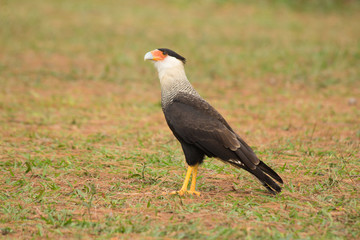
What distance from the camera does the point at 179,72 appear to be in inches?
206

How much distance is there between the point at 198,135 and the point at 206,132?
0.08m

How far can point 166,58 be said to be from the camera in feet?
17.3

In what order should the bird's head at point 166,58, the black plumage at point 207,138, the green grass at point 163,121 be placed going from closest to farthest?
1. the green grass at point 163,121
2. the black plumage at point 207,138
3. the bird's head at point 166,58

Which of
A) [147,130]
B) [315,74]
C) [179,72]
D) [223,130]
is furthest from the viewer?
[315,74]

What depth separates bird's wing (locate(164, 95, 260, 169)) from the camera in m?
4.70

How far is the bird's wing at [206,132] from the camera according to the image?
470 centimetres

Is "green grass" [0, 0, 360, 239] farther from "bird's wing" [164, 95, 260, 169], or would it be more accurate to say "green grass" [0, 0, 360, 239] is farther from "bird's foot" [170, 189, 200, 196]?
"bird's wing" [164, 95, 260, 169]

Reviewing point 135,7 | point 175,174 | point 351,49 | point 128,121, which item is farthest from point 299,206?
point 135,7

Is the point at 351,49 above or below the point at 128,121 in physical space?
above

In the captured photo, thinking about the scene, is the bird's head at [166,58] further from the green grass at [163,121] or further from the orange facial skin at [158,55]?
the green grass at [163,121]

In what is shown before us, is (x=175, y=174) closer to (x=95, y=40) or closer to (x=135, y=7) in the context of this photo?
(x=95, y=40)

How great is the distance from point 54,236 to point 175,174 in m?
1.82

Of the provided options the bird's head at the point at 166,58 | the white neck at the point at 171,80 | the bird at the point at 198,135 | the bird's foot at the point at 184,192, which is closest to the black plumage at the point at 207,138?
the bird at the point at 198,135

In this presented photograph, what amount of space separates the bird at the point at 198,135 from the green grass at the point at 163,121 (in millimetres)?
252
